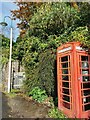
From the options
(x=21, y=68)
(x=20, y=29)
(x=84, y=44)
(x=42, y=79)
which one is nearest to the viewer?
(x=84, y=44)

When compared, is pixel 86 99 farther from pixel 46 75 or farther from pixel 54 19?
pixel 54 19

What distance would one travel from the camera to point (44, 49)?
9086 millimetres

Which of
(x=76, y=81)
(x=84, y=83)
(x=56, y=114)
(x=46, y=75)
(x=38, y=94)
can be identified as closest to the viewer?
(x=76, y=81)

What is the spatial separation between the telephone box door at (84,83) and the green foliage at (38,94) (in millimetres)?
2558

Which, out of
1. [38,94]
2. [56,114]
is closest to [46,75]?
[38,94]

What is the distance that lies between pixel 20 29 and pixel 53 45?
5.52 metres

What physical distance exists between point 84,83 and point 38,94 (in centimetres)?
295

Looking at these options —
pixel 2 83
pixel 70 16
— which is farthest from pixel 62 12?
pixel 2 83

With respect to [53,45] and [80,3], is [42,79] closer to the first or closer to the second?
[53,45]

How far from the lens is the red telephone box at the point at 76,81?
5406 millimetres

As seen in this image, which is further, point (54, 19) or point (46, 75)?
point (54, 19)

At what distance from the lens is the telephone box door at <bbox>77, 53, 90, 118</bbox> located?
546cm

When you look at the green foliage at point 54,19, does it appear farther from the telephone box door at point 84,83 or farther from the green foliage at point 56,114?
the green foliage at point 56,114

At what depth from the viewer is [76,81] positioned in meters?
5.44
